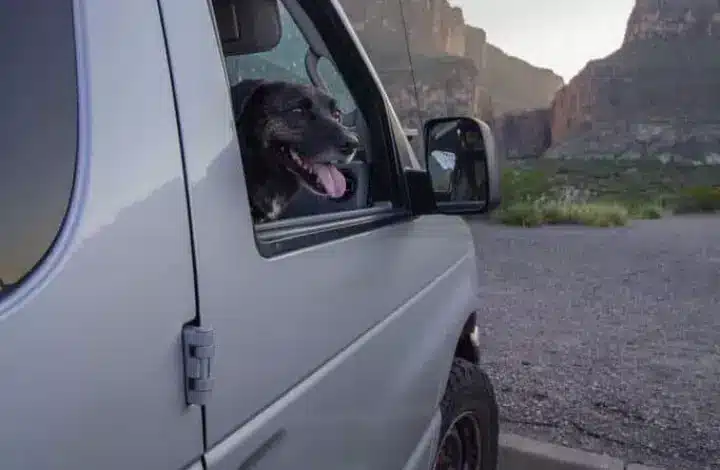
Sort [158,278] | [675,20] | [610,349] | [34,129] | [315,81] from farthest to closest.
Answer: [675,20] < [610,349] < [315,81] < [158,278] < [34,129]

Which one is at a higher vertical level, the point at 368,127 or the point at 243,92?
the point at 243,92

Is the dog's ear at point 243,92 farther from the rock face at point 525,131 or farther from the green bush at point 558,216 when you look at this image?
the rock face at point 525,131

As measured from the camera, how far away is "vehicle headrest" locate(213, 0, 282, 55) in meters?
1.83

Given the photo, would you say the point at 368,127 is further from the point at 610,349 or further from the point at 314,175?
the point at 610,349

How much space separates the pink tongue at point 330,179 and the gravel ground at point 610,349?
2690 millimetres

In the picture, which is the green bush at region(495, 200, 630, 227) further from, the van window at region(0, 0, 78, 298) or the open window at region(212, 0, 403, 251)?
the van window at region(0, 0, 78, 298)

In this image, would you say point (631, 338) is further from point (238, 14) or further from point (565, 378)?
point (238, 14)

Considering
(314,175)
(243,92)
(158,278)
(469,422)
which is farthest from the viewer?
(469,422)

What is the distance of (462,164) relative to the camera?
2.52m

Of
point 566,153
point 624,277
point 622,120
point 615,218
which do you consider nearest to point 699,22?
point 622,120

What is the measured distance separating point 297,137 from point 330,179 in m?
A: 0.16

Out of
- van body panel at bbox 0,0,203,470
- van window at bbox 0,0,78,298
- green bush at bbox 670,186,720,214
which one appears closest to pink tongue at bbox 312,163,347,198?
van body panel at bbox 0,0,203,470

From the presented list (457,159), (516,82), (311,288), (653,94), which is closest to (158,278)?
(311,288)

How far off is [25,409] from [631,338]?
252 inches
